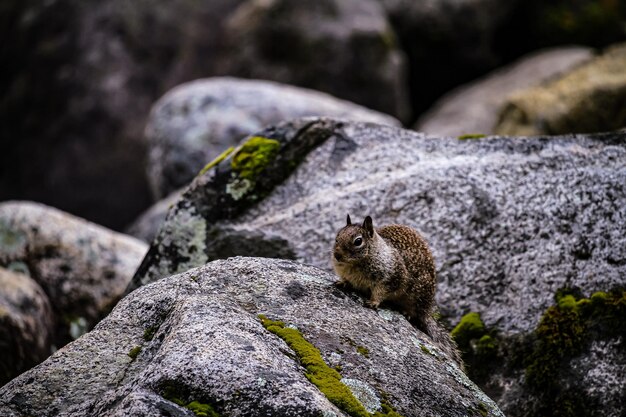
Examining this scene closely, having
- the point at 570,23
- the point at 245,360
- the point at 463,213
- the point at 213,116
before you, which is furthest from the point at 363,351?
the point at 570,23

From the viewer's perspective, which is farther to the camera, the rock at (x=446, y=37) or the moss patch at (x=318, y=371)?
the rock at (x=446, y=37)

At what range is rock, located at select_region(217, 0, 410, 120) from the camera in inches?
827

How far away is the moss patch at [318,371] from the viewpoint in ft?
19.7

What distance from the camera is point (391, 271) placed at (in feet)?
25.6

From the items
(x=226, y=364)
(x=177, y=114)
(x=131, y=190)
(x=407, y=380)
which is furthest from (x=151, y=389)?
(x=131, y=190)

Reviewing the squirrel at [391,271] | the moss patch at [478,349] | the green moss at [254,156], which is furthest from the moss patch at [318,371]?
the green moss at [254,156]

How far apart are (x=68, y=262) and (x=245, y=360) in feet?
25.3

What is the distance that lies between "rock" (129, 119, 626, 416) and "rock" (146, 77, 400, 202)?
6789 millimetres

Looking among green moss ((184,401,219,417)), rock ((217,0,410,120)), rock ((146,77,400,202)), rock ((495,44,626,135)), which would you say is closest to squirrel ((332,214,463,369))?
green moss ((184,401,219,417))

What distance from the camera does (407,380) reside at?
21.5 feet

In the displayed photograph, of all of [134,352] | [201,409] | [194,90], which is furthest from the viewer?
[194,90]

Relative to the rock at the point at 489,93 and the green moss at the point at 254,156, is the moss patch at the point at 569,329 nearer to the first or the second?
the green moss at the point at 254,156

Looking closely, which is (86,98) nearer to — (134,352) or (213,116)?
(213,116)

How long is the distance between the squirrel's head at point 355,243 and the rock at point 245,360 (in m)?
0.35
